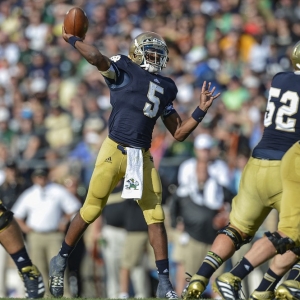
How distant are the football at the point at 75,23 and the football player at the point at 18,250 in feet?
5.23

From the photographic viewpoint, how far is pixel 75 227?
7727 mm

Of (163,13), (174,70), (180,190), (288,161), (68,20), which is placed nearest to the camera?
(288,161)

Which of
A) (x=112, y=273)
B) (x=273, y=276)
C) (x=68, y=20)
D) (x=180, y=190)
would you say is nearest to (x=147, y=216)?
(x=273, y=276)

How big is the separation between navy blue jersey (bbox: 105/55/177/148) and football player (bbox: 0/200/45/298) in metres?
1.13

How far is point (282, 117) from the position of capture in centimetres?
737

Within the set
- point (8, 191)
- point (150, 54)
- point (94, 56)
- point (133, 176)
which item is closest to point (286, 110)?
point (150, 54)

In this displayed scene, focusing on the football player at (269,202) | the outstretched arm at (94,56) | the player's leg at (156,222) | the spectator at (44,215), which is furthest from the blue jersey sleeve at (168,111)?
Answer: the spectator at (44,215)

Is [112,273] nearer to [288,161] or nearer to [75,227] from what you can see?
[75,227]

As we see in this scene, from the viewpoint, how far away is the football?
24.9 feet

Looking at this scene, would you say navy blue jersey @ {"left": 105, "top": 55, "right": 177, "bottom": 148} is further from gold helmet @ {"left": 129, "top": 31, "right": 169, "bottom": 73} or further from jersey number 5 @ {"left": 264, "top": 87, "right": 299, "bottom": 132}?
jersey number 5 @ {"left": 264, "top": 87, "right": 299, "bottom": 132}

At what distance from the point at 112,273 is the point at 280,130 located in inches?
207

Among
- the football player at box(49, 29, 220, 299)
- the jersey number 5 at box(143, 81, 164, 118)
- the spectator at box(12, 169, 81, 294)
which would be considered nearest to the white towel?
the football player at box(49, 29, 220, 299)

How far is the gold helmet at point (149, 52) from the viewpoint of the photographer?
7.75m

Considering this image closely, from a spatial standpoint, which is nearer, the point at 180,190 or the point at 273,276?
the point at 273,276
